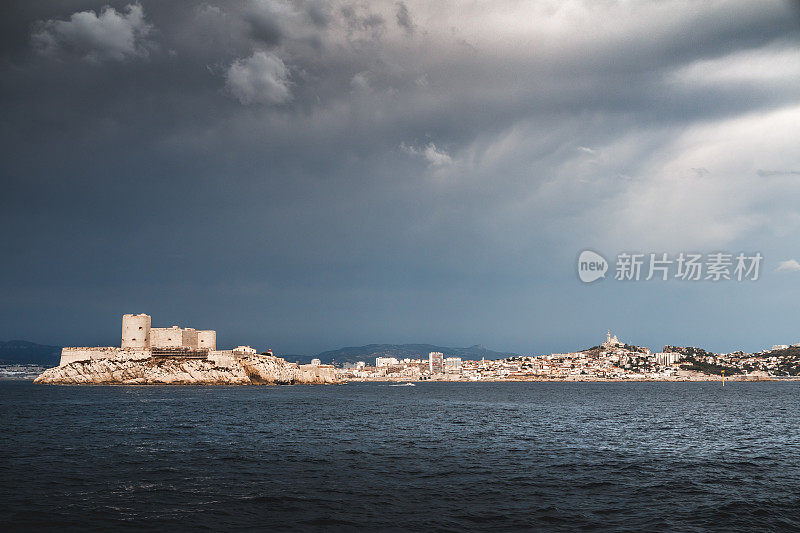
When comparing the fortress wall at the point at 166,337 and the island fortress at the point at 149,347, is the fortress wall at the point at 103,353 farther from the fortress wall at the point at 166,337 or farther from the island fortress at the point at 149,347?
the fortress wall at the point at 166,337

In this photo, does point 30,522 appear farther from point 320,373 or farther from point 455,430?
point 320,373

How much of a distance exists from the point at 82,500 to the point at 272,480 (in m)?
7.31

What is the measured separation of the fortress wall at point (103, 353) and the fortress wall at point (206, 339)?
15498 mm

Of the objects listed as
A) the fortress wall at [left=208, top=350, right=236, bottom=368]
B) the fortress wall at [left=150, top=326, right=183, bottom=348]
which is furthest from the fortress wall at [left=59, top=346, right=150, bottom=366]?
the fortress wall at [left=208, top=350, right=236, bottom=368]

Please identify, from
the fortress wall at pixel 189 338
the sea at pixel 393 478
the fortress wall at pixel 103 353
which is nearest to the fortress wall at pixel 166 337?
the fortress wall at pixel 189 338

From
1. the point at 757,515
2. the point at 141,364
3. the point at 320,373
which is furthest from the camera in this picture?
the point at 320,373

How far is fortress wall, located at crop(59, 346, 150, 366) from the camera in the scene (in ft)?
450

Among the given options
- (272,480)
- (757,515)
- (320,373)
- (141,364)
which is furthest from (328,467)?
(320,373)

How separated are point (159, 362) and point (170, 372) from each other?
3.87 meters

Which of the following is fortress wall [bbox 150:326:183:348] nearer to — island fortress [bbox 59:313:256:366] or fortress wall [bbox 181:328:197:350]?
island fortress [bbox 59:313:256:366]

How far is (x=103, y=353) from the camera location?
137750 mm

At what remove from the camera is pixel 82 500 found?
20016mm

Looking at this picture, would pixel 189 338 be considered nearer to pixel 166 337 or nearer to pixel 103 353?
pixel 166 337

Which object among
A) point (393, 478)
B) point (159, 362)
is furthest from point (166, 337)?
point (393, 478)
